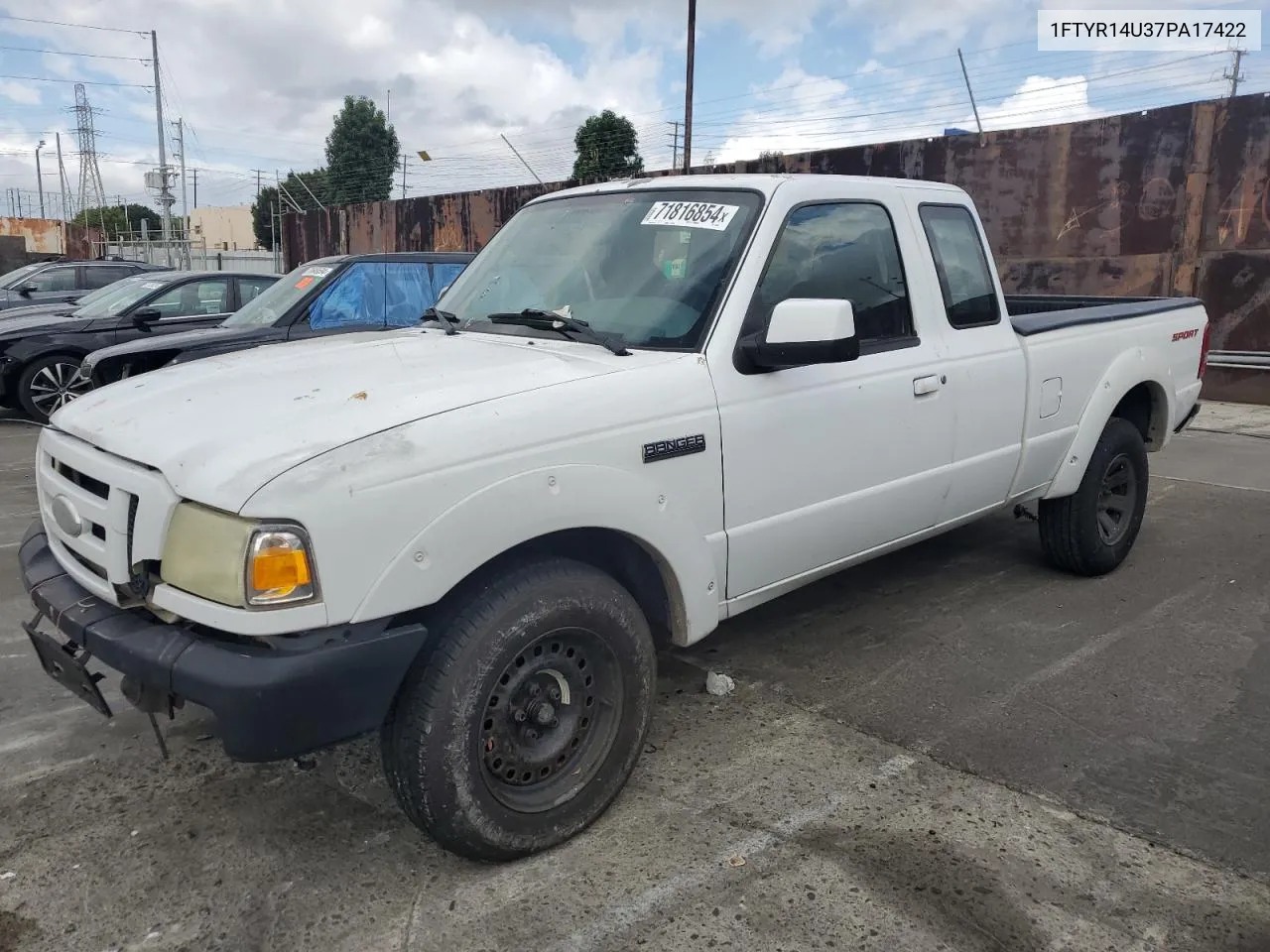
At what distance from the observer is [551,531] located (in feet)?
8.71

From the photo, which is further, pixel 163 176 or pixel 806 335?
pixel 163 176

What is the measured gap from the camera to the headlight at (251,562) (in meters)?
2.24

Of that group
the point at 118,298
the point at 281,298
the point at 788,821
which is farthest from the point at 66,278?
the point at 788,821

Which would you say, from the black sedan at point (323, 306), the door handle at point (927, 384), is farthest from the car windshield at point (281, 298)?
the door handle at point (927, 384)

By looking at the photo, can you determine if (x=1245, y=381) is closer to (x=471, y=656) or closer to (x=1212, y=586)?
(x=1212, y=586)

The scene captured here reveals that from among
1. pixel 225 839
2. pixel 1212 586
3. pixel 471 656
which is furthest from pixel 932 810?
pixel 1212 586

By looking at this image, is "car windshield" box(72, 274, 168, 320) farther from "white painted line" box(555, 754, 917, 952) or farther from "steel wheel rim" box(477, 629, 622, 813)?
"white painted line" box(555, 754, 917, 952)

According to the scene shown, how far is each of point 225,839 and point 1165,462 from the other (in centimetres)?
792

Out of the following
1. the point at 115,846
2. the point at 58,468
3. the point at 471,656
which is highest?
the point at 58,468

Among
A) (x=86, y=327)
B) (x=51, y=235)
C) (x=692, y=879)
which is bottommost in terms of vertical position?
(x=692, y=879)

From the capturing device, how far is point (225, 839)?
115 inches

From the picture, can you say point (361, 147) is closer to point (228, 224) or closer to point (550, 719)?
point (228, 224)

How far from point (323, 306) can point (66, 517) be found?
5179 millimetres

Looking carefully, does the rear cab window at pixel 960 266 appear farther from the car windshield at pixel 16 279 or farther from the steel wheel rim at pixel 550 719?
the car windshield at pixel 16 279
